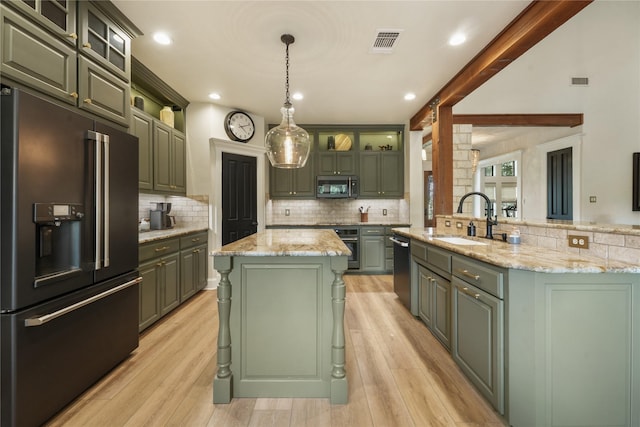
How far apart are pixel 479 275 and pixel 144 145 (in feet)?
11.2

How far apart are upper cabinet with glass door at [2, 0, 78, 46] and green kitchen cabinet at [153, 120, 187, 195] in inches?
59.2

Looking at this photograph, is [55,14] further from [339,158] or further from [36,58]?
[339,158]

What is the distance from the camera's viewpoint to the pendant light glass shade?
2451mm

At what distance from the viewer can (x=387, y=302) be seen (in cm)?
356

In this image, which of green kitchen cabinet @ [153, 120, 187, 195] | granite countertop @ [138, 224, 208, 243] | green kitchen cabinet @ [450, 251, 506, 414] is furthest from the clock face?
green kitchen cabinet @ [450, 251, 506, 414]

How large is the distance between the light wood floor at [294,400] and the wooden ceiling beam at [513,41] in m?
2.61

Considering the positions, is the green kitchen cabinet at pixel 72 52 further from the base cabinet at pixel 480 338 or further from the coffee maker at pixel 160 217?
the base cabinet at pixel 480 338

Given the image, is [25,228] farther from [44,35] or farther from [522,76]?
[522,76]

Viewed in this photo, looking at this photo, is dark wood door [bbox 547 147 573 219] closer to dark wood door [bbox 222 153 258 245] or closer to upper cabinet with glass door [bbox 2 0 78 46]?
dark wood door [bbox 222 153 258 245]

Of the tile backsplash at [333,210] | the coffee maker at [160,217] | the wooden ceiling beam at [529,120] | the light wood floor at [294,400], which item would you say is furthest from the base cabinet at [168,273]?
the wooden ceiling beam at [529,120]

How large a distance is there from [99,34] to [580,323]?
140 inches

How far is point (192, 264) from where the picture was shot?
11.8ft

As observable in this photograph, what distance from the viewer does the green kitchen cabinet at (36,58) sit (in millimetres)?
1445

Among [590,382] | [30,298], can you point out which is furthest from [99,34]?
[590,382]
